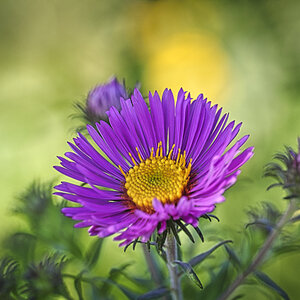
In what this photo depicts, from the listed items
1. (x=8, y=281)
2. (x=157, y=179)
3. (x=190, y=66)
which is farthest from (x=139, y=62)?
(x=8, y=281)

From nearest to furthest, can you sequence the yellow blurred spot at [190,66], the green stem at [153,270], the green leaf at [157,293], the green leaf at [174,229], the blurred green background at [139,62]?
the green leaf at [174,229] < the green leaf at [157,293] < the green stem at [153,270] < the blurred green background at [139,62] < the yellow blurred spot at [190,66]

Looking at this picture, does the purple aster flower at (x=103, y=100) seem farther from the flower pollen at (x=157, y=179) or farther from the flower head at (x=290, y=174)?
the flower head at (x=290, y=174)

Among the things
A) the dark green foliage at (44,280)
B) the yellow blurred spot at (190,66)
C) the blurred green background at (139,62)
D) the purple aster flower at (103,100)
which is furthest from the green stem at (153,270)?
the yellow blurred spot at (190,66)

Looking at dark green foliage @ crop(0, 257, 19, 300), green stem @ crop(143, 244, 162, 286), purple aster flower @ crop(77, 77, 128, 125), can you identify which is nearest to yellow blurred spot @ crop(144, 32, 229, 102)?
purple aster flower @ crop(77, 77, 128, 125)

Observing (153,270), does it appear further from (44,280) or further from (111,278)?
(44,280)

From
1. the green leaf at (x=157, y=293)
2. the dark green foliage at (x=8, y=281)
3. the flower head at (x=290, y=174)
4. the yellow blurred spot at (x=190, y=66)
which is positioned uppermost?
the yellow blurred spot at (x=190, y=66)

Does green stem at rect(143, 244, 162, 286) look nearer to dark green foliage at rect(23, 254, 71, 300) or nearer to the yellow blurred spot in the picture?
dark green foliage at rect(23, 254, 71, 300)
